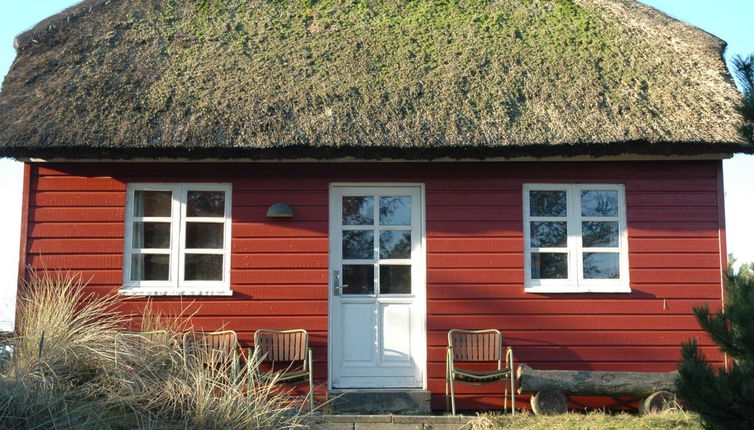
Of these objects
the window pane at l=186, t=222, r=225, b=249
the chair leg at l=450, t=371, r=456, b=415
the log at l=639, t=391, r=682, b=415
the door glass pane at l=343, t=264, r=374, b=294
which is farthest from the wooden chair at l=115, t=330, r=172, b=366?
the log at l=639, t=391, r=682, b=415

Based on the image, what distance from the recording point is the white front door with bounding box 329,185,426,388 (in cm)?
740

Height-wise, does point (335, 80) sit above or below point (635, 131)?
above

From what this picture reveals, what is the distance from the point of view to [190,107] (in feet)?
24.0

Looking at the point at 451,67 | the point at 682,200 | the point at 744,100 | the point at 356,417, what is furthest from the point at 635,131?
the point at 356,417

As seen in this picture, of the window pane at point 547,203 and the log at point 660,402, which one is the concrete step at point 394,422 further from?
the window pane at point 547,203

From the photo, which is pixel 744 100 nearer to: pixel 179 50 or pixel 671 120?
pixel 671 120

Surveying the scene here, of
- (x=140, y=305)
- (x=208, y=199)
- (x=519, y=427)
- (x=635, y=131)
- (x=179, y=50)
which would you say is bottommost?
(x=519, y=427)

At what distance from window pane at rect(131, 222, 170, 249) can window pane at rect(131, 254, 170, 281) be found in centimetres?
11

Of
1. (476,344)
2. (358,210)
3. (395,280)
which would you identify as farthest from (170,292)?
(476,344)

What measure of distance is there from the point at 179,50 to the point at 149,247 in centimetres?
232

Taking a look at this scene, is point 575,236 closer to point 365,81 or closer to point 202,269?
point 365,81

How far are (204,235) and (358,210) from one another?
5.33ft

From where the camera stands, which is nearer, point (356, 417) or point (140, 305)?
point (356, 417)

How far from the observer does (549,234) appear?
7578 millimetres
